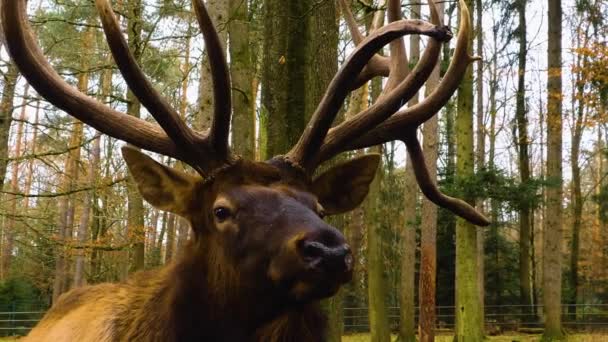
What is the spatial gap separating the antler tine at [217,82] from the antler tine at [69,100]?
10.7 inches

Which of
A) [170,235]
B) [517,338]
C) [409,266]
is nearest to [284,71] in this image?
[409,266]

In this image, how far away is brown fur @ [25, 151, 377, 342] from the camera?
309 cm

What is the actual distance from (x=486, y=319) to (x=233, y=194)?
2515 cm

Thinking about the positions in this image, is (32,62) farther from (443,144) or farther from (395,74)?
(443,144)

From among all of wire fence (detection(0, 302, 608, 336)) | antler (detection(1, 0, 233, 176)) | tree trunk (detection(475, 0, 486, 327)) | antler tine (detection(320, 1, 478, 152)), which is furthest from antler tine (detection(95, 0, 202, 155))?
wire fence (detection(0, 302, 608, 336))

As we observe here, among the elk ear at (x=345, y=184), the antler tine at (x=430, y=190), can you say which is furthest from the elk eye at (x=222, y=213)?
the antler tine at (x=430, y=190)

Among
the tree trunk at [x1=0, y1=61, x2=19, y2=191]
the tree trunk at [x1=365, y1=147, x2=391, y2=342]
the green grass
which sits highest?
the tree trunk at [x1=0, y1=61, x2=19, y2=191]

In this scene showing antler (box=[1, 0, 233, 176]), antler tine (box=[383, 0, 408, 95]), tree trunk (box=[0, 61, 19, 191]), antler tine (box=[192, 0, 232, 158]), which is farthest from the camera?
tree trunk (box=[0, 61, 19, 191])

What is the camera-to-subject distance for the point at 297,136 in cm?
540

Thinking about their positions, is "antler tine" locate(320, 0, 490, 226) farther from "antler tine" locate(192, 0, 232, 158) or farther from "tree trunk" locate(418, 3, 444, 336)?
"tree trunk" locate(418, 3, 444, 336)

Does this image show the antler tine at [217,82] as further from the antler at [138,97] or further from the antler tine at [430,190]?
the antler tine at [430,190]

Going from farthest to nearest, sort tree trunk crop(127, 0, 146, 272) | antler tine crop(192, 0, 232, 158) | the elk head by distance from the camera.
Result: tree trunk crop(127, 0, 146, 272) → antler tine crop(192, 0, 232, 158) → the elk head

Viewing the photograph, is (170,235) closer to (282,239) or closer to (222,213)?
(222,213)

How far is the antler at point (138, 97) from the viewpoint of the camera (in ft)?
11.5
